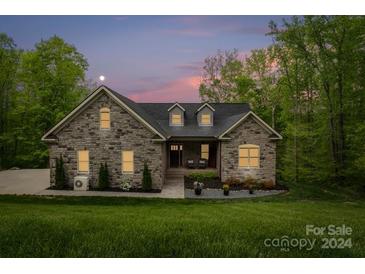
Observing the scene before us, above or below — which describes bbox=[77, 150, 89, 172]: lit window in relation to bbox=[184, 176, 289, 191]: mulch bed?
above

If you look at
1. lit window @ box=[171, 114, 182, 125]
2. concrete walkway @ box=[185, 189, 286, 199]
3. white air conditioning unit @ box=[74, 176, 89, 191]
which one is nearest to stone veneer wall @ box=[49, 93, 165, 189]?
white air conditioning unit @ box=[74, 176, 89, 191]

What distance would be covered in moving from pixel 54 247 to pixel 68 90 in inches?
709

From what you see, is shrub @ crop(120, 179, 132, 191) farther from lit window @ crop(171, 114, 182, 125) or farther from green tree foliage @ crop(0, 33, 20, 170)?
lit window @ crop(171, 114, 182, 125)

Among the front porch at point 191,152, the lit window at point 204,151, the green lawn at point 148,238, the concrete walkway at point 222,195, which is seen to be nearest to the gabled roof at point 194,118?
the front porch at point 191,152

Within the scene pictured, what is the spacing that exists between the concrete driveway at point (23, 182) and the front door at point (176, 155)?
852 cm

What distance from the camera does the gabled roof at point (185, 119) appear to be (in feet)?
44.4

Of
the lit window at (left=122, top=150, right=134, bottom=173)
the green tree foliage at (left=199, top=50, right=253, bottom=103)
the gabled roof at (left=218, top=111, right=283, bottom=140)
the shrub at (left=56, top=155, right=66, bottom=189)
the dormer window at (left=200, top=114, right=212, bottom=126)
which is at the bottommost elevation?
the shrub at (left=56, top=155, right=66, bottom=189)

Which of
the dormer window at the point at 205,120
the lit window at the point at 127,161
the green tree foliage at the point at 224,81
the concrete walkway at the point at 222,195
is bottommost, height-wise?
the concrete walkway at the point at 222,195

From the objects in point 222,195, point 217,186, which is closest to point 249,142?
point 217,186

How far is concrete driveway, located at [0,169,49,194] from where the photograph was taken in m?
12.7

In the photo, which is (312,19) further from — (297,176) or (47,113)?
(47,113)

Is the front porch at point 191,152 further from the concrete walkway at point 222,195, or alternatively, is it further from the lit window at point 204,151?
the concrete walkway at point 222,195

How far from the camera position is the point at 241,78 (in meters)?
22.8

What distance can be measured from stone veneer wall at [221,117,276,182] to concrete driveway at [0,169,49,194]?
33.2ft
